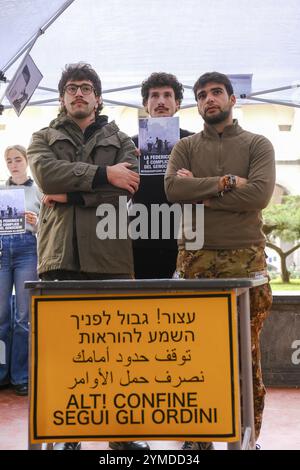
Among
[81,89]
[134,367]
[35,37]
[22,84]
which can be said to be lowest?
[134,367]

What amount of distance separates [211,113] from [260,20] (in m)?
2.13

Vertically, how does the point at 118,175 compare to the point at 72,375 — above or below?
above

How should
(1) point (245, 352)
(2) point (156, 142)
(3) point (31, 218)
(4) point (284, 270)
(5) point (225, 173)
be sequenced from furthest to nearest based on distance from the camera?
(4) point (284, 270) → (3) point (31, 218) → (2) point (156, 142) → (5) point (225, 173) → (1) point (245, 352)

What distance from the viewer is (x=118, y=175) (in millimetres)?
2752

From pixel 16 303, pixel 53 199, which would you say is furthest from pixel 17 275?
pixel 53 199

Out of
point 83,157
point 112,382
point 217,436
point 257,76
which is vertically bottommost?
point 217,436

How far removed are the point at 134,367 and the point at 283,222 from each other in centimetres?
760

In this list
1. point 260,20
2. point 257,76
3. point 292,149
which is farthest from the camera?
point 292,149

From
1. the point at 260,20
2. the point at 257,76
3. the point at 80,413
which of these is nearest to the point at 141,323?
the point at 80,413

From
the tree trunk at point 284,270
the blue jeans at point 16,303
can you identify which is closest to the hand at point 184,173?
the blue jeans at point 16,303

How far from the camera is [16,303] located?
15.0 feet

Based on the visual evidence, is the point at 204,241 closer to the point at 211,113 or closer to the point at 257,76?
the point at 211,113

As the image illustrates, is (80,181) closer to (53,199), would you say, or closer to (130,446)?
(53,199)

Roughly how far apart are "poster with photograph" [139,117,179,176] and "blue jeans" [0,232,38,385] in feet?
5.17
